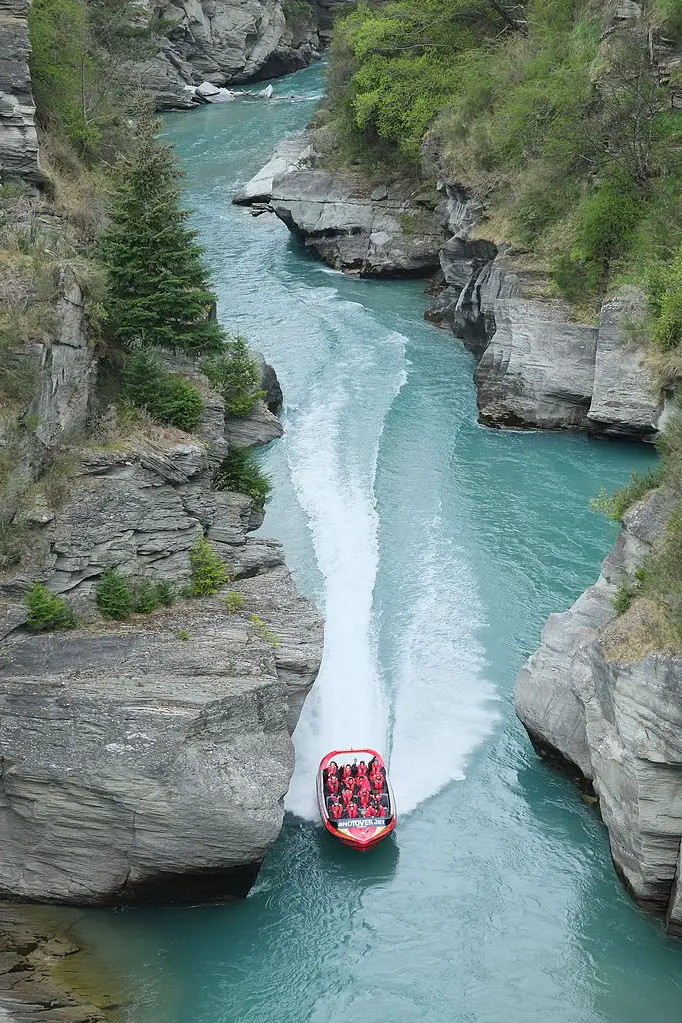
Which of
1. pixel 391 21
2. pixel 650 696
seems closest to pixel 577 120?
pixel 391 21

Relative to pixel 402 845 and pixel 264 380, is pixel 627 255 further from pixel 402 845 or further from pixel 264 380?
pixel 402 845

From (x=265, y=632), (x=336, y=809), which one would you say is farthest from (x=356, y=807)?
(x=265, y=632)

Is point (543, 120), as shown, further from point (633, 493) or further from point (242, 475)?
point (633, 493)

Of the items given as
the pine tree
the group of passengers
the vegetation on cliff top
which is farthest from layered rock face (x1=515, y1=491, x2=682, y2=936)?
the vegetation on cliff top

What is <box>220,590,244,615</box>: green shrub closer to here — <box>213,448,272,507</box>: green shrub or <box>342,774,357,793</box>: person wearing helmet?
<box>213,448,272,507</box>: green shrub

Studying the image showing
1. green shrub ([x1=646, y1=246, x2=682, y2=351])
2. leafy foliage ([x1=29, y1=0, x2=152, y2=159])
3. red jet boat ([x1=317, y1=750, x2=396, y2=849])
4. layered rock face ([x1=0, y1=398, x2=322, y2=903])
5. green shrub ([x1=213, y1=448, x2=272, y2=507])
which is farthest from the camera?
leafy foliage ([x1=29, y1=0, x2=152, y2=159])

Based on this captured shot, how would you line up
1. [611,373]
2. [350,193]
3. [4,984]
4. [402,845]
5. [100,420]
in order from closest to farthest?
[4,984], [402,845], [100,420], [611,373], [350,193]
